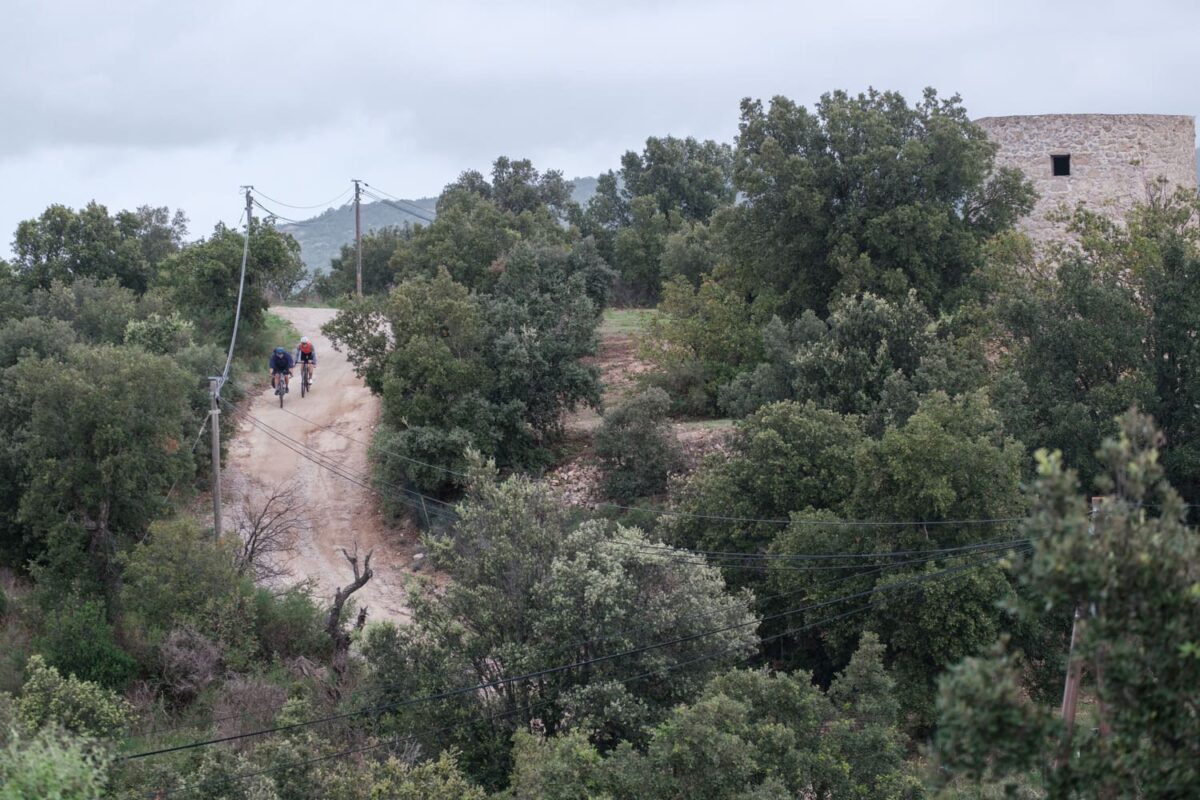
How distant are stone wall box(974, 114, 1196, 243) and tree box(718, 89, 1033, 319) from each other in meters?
1.62

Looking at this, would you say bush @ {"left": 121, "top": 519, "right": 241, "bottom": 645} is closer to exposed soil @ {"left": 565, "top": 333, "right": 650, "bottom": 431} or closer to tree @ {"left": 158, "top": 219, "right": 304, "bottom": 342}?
exposed soil @ {"left": 565, "top": 333, "right": 650, "bottom": 431}

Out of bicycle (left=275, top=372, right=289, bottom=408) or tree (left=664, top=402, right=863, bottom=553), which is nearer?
tree (left=664, top=402, right=863, bottom=553)

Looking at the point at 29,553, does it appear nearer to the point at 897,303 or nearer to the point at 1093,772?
the point at 897,303

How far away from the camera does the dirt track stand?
27.5 metres

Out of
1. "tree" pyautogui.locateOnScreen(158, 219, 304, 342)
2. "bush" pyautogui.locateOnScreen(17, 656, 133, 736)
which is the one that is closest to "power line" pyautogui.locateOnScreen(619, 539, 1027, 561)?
"bush" pyautogui.locateOnScreen(17, 656, 133, 736)

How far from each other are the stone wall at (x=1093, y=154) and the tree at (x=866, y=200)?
1.62m

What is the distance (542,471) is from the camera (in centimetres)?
3058

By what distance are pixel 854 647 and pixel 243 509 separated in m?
16.0

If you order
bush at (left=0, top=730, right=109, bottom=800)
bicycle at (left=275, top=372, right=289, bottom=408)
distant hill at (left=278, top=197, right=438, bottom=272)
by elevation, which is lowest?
bush at (left=0, top=730, right=109, bottom=800)

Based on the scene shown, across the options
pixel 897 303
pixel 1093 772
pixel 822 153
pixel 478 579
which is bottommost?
pixel 478 579

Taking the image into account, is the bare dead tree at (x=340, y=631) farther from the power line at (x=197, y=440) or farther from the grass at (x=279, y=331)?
the grass at (x=279, y=331)

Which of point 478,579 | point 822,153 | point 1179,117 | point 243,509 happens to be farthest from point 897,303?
point 243,509

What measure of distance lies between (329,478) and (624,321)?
1585 centimetres

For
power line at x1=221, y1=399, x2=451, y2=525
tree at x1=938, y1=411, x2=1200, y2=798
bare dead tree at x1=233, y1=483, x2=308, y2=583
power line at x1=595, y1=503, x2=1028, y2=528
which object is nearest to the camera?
tree at x1=938, y1=411, x2=1200, y2=798
